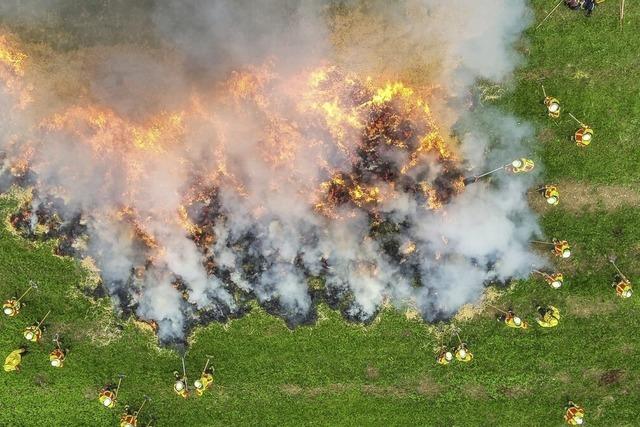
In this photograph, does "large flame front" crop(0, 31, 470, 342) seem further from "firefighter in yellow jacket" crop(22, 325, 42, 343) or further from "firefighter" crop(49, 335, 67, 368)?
"firefighter" crop(49, 335, 67, 368)

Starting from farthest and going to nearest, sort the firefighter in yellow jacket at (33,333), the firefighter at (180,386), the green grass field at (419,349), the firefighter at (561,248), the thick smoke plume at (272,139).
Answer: the firefighter at (180,386), the firefighter in yellow jacket at (33,333), the green grass field at (419,349), the firefighter at (561,248), the thick smoke plume at (272,139)

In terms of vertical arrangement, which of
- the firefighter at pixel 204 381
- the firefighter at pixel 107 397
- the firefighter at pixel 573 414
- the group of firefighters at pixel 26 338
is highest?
the group of firefighters at pixel 26 338

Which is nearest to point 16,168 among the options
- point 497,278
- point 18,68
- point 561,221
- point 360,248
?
point 18,68

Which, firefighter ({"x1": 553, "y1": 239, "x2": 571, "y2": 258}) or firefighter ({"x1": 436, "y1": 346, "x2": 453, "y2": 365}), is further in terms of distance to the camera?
firefighter ({"x1": 436, "y1": 346, "x2": 453, "y2": 365})

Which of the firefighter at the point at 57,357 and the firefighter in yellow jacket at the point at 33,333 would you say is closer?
the firefighter in yellow jacket at the point at 33,333

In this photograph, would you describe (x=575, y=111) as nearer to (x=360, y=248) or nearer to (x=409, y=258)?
(x=409, y=258)

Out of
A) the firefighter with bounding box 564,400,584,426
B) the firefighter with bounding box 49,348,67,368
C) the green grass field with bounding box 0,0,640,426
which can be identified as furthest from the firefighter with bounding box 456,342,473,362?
the firefighter with bounding box 49,348,67,368

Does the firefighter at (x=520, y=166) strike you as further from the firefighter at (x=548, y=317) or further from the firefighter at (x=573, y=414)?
the firefighter at (x=573, y=414)

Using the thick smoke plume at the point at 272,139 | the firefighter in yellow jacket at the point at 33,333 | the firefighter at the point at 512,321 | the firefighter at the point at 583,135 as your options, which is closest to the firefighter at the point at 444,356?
the firefighter at the point at 512,321
